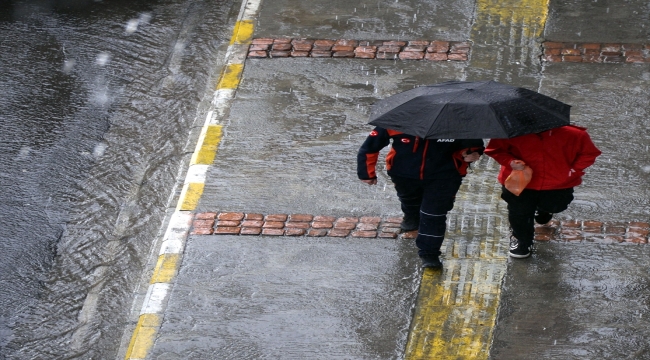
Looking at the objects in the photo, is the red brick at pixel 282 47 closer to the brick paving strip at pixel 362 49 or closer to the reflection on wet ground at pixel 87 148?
the brick paving strip at pixel 362 49

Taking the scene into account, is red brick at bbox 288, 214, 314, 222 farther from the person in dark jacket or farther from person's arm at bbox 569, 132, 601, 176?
person's arm at bbox 569, 132, 601, 176

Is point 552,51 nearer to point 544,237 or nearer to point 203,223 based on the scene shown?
point 544,237

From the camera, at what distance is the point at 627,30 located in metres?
10.4

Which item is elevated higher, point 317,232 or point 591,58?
point 591,58

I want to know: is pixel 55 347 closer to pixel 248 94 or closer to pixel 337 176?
pixel 337 176

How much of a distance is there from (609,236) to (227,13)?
585 cm

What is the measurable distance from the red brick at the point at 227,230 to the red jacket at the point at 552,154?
2.30m

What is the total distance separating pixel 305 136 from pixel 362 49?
1.66 metres

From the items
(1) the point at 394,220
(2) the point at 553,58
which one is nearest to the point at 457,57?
(2) the point at 553,58

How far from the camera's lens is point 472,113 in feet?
21.9

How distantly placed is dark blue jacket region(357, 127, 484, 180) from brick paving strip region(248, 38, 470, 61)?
10.6 feet

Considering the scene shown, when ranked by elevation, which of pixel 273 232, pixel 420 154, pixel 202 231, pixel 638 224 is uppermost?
pixel 420 154

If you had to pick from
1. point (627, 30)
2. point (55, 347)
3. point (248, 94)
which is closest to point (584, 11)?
point (627, 30)

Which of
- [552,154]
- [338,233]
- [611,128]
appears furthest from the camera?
[611,128]
